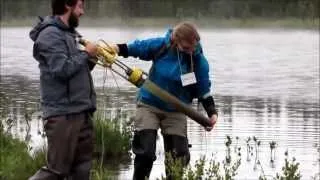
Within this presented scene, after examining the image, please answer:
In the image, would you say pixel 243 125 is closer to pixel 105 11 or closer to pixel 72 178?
pixel 72 178

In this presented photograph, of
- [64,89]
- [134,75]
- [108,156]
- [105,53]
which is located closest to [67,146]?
[64,89]

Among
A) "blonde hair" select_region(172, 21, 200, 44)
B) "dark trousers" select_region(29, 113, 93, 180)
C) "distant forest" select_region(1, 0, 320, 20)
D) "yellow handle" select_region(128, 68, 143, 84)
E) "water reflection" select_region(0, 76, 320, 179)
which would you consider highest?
"distant forest" select_region(1, 0, 320, 20)

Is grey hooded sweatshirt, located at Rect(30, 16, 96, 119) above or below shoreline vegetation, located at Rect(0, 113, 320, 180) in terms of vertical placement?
above

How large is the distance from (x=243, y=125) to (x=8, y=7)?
43504 millimetres

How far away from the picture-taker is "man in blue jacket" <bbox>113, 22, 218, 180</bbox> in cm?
791

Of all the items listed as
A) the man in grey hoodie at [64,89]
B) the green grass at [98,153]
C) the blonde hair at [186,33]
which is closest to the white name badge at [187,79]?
the blonde hair at [186,33]

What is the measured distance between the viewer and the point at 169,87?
800 cm

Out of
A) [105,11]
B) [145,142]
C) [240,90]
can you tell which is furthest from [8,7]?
[145,142]

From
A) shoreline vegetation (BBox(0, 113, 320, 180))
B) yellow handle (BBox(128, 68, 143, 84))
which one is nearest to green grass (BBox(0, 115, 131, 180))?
shoreline vegetation (BBox(0, 113, 320, 180))

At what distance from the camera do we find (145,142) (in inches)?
316

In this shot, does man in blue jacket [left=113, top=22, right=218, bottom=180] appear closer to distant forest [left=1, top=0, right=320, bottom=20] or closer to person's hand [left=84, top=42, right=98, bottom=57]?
person's hand [left=84, top=42, right=98, bottom=57]

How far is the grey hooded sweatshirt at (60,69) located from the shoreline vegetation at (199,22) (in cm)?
4379

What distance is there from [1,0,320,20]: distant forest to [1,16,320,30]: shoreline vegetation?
0.34m

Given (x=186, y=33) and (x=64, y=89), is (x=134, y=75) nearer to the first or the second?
(x=186, y=33)
